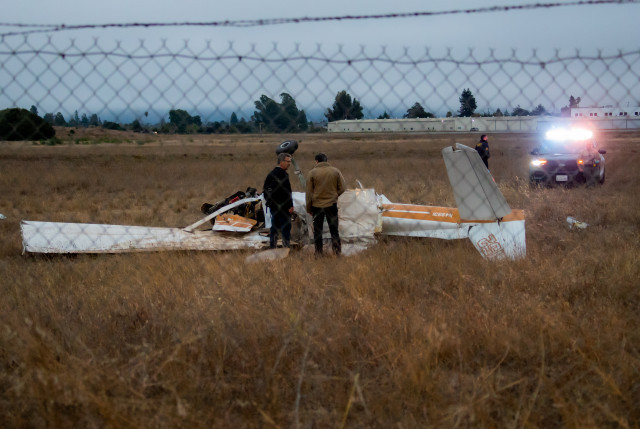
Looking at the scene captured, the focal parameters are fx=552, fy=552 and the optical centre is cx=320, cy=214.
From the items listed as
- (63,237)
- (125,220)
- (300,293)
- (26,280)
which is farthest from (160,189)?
(300,293)

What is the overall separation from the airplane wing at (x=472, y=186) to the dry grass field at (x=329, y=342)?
1.72 ft

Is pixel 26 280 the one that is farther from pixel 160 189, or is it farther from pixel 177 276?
pixel 160 189

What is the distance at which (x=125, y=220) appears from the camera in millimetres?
11492

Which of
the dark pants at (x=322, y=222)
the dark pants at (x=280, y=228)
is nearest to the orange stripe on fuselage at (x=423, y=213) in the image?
the dark pants at (x=322, y=222)

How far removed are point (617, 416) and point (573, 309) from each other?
55.6 inches

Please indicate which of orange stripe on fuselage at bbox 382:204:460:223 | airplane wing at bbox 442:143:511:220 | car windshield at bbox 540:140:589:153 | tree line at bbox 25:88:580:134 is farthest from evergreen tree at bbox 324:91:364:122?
car windshield at bbox 540:140:589:153

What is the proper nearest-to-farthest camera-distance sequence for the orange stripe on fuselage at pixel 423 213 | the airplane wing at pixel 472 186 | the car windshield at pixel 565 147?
the airplane wing at pixel 472 186
the orange stripe on fuselage at pixel 423 213
the car windshield at pixel 565 147

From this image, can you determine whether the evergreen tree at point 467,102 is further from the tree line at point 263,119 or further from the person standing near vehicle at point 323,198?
the person standing near vehicle at point 323,198

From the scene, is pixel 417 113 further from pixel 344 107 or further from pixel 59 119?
pixel 59 119

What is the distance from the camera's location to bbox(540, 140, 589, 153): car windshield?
49.7ft

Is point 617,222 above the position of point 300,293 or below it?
below

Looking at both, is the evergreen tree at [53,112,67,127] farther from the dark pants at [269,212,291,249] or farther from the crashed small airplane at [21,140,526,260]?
the dark pants at [269,212,291,249]

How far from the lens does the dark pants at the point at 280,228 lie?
A: 7.34m

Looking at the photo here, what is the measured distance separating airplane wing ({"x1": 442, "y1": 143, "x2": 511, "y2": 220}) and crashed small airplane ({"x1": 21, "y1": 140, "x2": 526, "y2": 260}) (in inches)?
0.4
